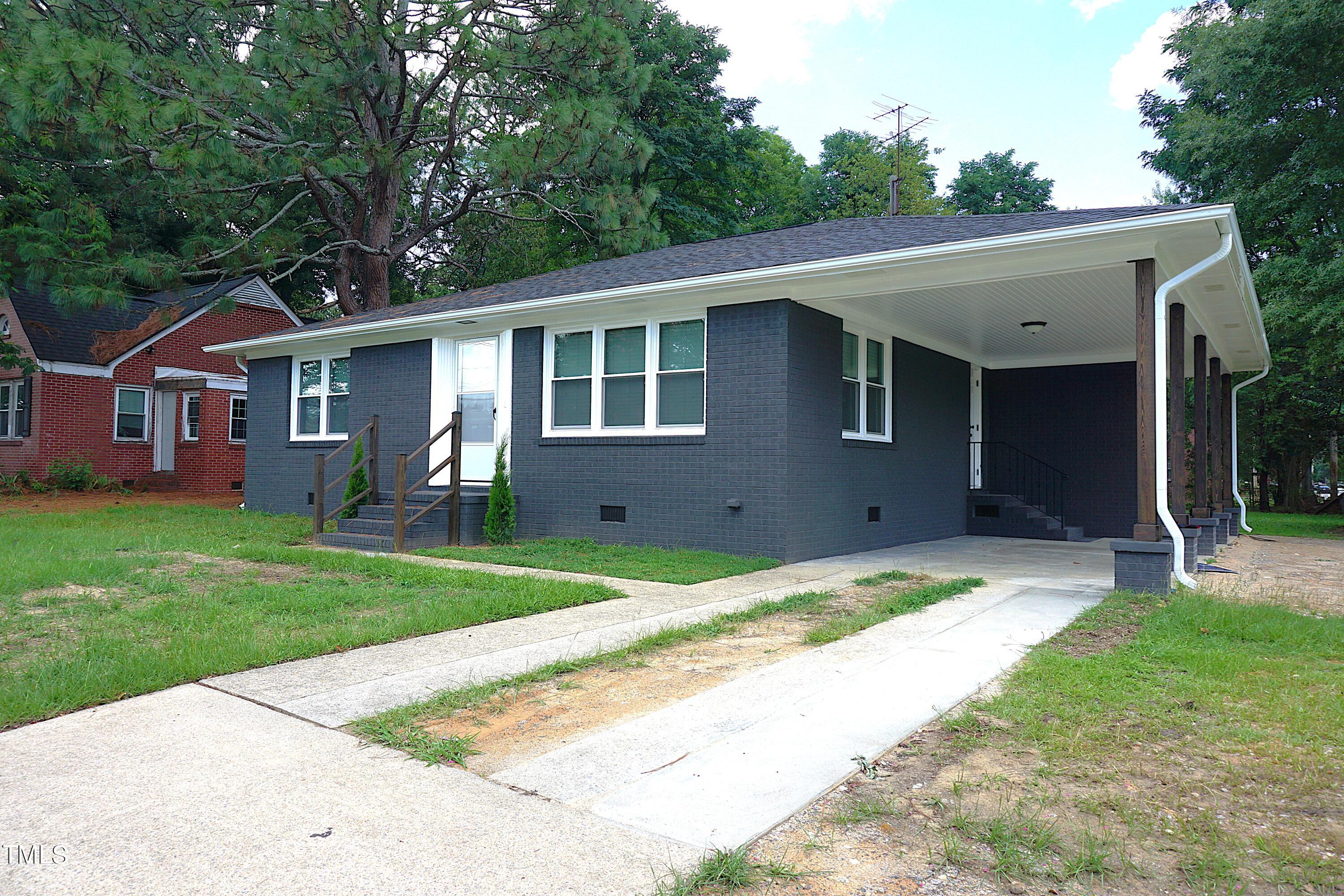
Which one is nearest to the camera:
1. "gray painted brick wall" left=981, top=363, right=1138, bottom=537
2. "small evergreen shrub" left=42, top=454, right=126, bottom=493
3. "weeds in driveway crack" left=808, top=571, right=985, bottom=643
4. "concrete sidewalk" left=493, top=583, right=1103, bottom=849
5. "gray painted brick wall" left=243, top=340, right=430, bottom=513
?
"concrete sidewalk" left=493, top=583, right=1103, bottom=849

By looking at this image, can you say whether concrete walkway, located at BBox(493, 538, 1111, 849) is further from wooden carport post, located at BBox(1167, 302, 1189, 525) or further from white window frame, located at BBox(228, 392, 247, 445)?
white window frame, located at BBox(228, 392, 247, 445)

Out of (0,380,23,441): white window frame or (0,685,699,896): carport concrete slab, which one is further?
(0,380,23,441): white window frame

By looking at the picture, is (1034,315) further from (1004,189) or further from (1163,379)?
(1004,189)

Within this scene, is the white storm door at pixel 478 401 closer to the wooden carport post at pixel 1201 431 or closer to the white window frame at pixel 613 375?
the white window frame at pixel 613 375

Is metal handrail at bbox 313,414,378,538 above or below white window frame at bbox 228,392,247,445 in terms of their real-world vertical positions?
below

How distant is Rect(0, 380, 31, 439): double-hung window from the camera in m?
19.9

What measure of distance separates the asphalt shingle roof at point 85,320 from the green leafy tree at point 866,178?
23.0 metres

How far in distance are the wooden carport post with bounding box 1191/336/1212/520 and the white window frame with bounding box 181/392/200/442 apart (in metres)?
20.8

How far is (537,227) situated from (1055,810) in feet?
79.5

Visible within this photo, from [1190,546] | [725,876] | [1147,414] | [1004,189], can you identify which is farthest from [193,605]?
[1004,189]

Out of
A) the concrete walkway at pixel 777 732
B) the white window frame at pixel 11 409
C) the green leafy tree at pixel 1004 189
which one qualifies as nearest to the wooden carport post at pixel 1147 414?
the concrete walkway at pixel 777 732

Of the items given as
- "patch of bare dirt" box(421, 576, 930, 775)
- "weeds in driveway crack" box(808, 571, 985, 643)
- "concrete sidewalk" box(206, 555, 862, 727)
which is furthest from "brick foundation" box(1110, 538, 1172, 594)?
"patch of bare dirt" box(421, 576, 930, 775)

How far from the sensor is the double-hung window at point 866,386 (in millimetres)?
10516

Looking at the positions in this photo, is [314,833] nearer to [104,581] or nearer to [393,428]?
[104,581]
